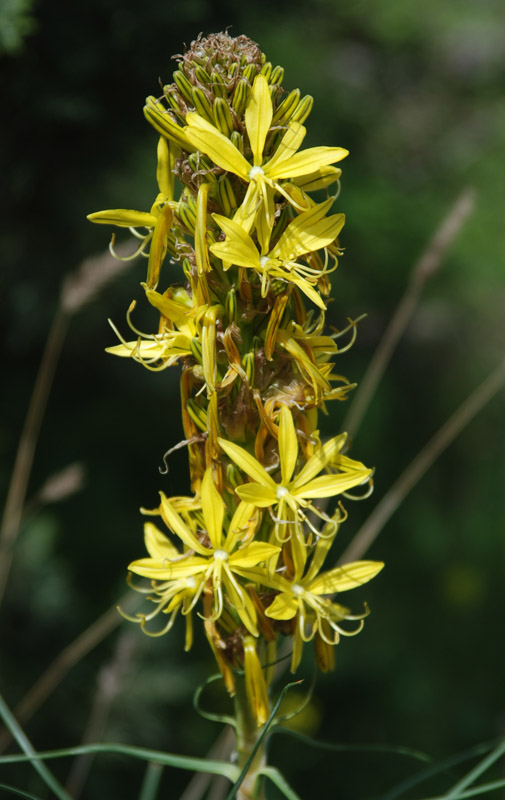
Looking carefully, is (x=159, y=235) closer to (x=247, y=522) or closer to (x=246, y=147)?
(x=246, y=147)

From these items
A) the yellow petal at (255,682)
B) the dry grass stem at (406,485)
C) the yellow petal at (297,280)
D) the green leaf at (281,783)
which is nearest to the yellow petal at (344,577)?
the yellow petal at (255,682)

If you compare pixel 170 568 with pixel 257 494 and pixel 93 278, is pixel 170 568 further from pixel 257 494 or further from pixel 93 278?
pixel 93 278

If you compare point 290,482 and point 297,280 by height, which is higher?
point 297,280

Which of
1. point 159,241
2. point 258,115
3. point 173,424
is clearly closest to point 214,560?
point 159,241

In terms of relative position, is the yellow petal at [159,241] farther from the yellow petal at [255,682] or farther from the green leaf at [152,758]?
the green leaf at [152,758]

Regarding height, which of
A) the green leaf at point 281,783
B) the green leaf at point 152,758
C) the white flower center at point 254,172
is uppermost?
the white flower center at point 254,172

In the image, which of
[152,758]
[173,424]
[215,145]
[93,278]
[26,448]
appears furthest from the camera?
[173,424]

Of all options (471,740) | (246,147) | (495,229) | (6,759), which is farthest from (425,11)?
(6,759)
